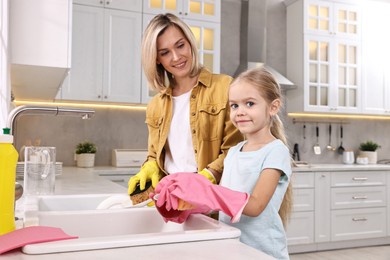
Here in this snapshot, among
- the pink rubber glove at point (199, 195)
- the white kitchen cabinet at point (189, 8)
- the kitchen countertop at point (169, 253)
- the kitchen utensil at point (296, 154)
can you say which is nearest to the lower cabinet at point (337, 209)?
the kitchen utensil at point (296, 154)

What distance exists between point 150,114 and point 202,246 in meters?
1.05

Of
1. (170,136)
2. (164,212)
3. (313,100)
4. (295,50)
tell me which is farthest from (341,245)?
(164,212)

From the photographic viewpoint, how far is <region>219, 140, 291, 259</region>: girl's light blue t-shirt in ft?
3.56

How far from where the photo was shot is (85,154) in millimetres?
3740

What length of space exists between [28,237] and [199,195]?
314 mm

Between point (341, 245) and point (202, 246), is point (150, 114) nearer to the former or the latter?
point (202, 246)

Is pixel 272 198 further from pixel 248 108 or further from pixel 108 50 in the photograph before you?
pixel 108 50

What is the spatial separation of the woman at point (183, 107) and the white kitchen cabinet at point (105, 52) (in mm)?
2081

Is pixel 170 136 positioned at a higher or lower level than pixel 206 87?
lower

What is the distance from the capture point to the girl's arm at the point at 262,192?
999mm

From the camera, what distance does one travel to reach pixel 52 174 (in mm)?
1656

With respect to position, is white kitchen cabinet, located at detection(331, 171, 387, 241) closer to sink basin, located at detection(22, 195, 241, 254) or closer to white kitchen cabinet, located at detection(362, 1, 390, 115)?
white kitchen cabinet, located at detection(362, 1, 390, 115)

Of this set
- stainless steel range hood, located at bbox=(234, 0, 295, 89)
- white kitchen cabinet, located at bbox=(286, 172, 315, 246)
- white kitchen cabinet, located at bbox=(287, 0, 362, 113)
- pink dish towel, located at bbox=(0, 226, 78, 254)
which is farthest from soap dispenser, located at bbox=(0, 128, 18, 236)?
white kitchen cabinet, located at bbox=(287, 0, 362, 113)

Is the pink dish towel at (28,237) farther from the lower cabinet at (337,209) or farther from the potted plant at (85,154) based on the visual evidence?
the lower cabinet at (337,209)
